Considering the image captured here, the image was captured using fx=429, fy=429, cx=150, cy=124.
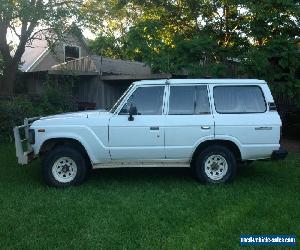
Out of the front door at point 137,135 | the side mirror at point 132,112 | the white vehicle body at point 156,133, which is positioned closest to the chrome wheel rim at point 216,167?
the white vehicle body at point 156,133

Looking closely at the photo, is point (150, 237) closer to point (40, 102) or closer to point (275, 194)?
point (275, 194)

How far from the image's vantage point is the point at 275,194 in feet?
24.9

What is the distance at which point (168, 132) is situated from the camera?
26.2 feet

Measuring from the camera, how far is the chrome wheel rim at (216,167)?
8.23 meters

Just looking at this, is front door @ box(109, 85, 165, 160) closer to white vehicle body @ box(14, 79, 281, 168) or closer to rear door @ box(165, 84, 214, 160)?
white vehicle body @ box(14, 79, 281, 168)

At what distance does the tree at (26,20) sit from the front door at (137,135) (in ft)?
25.6

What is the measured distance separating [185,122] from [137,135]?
3.05 ft

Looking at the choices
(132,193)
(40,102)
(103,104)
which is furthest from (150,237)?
(103,104)

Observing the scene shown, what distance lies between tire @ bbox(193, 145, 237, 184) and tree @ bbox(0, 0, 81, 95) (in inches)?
350

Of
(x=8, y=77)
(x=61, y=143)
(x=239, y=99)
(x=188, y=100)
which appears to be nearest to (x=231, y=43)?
(x=239, y=99)

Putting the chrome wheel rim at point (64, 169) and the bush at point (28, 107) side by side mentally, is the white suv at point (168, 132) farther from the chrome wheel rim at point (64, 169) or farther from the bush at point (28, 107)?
the bush at point (28, 107)

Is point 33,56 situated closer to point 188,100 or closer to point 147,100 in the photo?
point 147,100

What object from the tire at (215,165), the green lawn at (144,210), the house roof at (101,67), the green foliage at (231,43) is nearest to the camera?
the green lawn at (144,210)

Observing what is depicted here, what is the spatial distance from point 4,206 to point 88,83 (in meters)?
14.6
